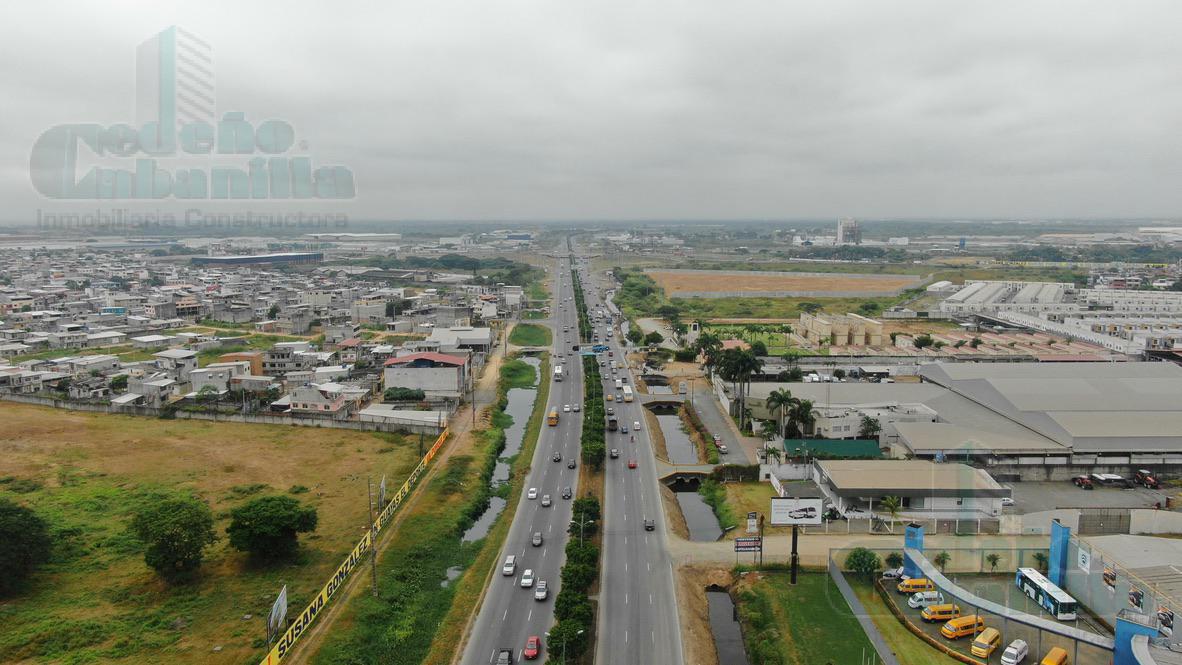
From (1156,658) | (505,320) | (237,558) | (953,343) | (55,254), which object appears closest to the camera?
(1156,658)

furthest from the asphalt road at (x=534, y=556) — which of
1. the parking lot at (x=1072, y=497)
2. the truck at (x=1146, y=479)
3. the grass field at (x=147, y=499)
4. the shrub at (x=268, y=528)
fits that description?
the truck at (x=1146, y=479)

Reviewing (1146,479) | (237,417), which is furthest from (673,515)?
(237,417)

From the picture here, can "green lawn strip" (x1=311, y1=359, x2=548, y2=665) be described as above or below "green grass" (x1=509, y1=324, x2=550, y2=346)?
below

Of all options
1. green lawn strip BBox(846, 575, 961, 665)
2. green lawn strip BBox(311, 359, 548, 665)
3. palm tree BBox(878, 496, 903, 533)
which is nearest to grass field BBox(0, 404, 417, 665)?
green lawn strip BBox(311, 359, 548, 665)

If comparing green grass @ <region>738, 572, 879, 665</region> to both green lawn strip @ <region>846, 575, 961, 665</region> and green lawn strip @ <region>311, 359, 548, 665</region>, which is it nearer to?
green lawn strip @ <region>846, 575, 961, 665</region>

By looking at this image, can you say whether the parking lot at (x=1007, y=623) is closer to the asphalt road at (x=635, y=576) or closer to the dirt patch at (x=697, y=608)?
the dirt patch at (x=697, y=608)

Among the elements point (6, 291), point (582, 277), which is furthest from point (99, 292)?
point (582, 277)

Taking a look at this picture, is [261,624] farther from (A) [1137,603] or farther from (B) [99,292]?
(B) [99,292]
